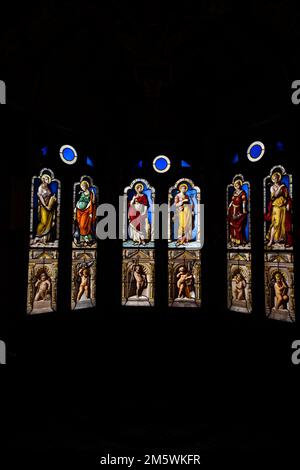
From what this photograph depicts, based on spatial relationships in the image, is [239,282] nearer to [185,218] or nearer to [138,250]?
[185,218]

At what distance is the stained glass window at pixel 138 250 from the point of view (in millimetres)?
6512

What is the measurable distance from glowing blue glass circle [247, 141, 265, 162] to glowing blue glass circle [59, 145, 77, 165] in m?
3.08

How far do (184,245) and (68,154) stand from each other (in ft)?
8.82

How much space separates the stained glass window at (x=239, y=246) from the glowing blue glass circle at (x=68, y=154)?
288 centimetres

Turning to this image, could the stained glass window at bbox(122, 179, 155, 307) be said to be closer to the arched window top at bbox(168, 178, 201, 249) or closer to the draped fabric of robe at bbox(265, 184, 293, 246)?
the arched window top at bbox(168, 178, 201, 249)

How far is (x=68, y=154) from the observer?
607cm

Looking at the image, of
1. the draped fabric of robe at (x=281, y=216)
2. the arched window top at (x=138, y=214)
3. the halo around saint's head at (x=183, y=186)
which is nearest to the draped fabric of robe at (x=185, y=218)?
the halo around saint's head at (x=183, y=186)

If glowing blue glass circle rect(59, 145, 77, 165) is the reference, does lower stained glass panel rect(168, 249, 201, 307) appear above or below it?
below

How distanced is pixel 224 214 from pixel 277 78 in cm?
234

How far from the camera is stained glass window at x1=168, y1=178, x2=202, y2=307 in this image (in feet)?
21.0

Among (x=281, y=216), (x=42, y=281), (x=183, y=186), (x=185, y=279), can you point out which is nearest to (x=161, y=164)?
(x=183, y=186)

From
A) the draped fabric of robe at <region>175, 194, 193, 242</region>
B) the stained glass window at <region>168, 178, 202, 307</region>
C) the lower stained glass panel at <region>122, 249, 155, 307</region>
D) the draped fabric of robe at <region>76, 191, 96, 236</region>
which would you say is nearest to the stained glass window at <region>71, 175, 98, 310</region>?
the draped fabric of robe at <region>76, 191, 96, 236</region>

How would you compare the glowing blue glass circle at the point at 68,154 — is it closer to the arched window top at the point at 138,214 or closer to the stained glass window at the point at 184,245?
the arched window top at the point at 138,214

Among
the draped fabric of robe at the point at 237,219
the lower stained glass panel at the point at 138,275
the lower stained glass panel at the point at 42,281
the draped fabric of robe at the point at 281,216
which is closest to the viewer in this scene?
the draped fabric of robe at the point at 281,216
